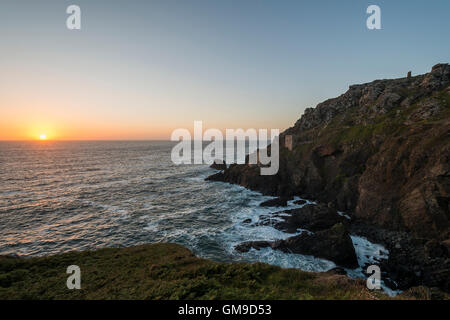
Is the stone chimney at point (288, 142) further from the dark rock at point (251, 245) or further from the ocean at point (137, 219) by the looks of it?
the dark rock at point (251, 245)

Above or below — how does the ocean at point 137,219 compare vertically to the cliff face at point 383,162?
below

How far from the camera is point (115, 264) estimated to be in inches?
696

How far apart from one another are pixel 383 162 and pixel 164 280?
146 ft

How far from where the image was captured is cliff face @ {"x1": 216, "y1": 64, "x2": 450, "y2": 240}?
30.6 metres

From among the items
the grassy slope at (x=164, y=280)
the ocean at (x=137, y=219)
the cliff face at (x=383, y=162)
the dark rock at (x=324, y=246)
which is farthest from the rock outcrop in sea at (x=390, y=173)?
the grassy slope at (x=164, y=280)

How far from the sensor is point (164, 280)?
1400cm

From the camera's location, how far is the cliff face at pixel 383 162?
100 feet

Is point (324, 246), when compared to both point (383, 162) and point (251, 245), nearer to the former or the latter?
point (251, 245)

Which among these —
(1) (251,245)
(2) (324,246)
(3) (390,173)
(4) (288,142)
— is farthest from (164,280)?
(4) (288,142)

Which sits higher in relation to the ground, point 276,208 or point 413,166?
point 413,166

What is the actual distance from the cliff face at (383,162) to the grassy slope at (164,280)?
2577cm
